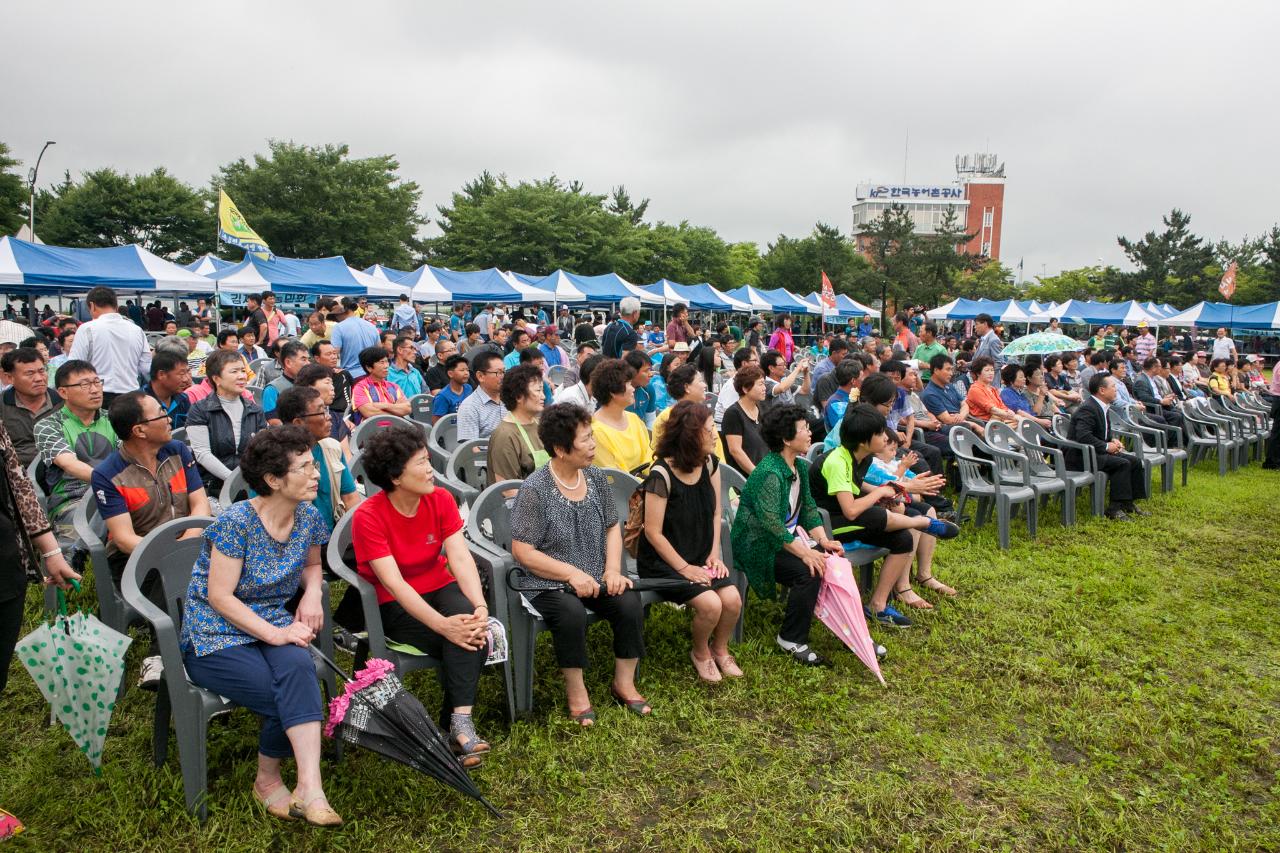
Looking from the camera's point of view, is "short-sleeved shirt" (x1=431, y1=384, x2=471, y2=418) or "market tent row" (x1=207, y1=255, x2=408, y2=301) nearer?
"short-sleeved shirt" (x1=431, y1=384, x2=471, y2=418)

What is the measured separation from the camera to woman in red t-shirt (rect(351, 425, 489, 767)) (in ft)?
9.93

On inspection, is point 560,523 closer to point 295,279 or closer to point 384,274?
point 295,279

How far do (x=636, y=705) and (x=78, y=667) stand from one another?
2.06 meters

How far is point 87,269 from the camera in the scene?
13.4 meters

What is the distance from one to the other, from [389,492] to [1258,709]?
13.0ft

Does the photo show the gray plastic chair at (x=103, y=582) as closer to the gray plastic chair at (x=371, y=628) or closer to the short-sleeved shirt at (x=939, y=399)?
the gray plastic chair at (x=371, y=628)

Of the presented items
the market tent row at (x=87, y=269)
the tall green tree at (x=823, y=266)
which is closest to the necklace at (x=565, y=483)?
the market tent row at (x=87, y=269)

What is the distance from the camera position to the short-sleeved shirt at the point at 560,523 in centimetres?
343

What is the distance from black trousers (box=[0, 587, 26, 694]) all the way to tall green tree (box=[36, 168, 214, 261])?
38261 millimetres

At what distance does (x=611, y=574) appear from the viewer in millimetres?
3537

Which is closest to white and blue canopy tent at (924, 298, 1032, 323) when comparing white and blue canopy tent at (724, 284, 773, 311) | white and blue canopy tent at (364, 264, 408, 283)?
white and blue canopy tent at (724, 284, 773, 311)

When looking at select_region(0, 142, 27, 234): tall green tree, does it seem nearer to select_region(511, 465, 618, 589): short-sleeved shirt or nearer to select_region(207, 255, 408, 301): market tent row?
select_region(207, 255, 408, 301): market tent row

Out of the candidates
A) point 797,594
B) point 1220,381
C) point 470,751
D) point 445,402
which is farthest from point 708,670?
point 1220,381

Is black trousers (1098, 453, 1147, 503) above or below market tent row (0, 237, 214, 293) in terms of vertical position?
below
